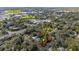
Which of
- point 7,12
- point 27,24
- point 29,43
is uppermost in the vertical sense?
point 7,12

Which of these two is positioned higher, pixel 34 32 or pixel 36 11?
pixel 36 11

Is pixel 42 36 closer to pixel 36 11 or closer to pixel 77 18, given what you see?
pixel 36 11
